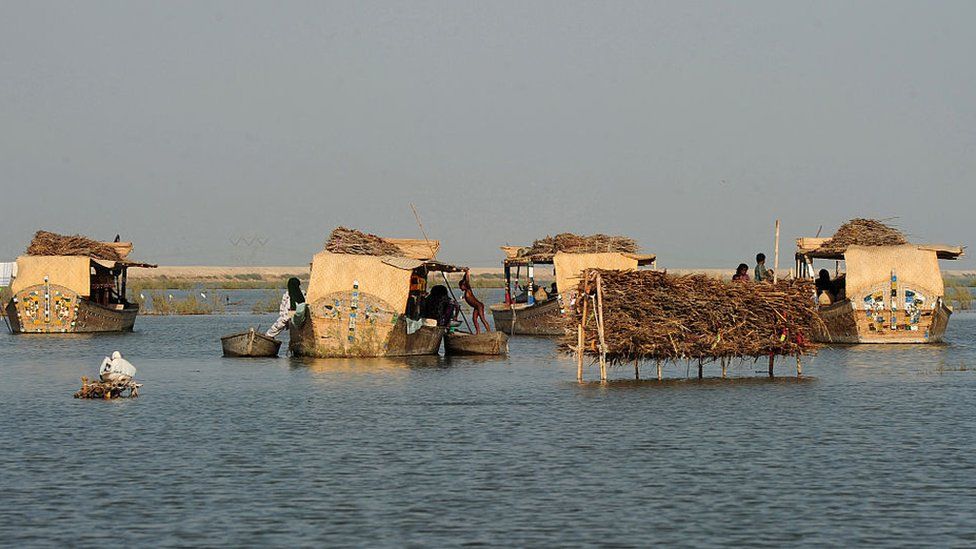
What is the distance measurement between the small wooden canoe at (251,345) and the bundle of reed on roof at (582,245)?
46.9 ft

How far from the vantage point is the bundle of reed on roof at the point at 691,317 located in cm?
2619

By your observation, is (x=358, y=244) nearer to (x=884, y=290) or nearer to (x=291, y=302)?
(x=291, y=302)

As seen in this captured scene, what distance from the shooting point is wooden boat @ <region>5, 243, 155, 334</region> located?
153 ft

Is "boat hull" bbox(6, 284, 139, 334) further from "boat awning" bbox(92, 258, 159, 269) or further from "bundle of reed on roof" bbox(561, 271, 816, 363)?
"bundle of reed on roof" bbox(561, 271, 816, 363)

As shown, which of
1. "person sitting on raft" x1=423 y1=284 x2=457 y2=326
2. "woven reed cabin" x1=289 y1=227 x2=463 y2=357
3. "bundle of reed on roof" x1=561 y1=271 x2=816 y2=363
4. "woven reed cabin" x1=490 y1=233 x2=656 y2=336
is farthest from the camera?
"woven reed cabin" x1=490 y1=233 x2=656 y2=336

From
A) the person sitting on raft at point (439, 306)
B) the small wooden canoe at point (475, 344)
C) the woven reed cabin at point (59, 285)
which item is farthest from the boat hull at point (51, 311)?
the small wooden canoe at point (475, 344)

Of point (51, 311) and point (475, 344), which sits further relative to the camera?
point (51, 311)

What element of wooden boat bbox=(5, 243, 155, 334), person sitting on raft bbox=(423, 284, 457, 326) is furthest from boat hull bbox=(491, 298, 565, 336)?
wooden boat bbox=(5, 243, 155, 334)

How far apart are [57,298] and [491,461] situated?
33309mm

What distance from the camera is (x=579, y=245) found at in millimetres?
47844

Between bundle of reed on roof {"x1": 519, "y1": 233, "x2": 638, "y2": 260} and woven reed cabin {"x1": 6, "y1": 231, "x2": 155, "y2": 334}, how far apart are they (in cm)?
1437

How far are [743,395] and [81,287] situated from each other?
92.9ft


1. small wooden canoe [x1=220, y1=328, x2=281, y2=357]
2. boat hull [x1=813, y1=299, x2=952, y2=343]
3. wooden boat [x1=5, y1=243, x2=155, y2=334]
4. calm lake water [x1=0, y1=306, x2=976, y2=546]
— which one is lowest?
calm lake water [x1=0, y1=306, x2=976, y2=546]

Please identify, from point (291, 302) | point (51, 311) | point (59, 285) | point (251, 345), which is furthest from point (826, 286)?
point (51, 311)
